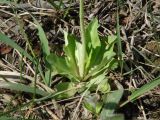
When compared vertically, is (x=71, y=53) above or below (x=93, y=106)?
above

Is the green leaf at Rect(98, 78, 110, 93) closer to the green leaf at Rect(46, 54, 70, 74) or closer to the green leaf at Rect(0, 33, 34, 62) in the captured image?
the green leaf at Rect(46, 54, 70, 74)

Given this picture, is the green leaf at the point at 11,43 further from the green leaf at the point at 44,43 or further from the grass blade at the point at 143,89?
the grass blade at the point at 143,89

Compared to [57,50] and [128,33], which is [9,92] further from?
[128,33]

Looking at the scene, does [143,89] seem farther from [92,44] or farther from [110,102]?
[92,44]

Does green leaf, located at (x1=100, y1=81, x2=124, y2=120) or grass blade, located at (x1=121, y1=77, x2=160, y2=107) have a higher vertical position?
grass blade, located at (x1=121, y1=77, x2=160, y2=107)

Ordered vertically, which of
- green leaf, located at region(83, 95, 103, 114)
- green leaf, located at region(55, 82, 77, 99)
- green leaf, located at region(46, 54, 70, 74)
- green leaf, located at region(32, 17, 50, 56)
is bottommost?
green leaf, located at region(83, 95, 103, 114)

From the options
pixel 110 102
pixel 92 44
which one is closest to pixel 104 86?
pixel 110 102

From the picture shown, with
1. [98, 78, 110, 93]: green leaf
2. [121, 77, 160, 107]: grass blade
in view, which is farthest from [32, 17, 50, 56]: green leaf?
[121, 77, 160, 107]: grass blade

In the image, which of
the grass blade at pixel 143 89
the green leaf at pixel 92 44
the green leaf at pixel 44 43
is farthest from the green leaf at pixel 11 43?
the grass blade at pixel 143 89
